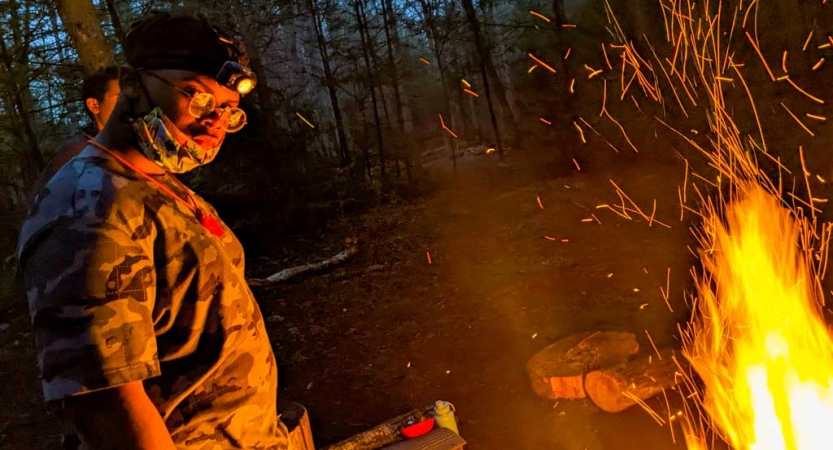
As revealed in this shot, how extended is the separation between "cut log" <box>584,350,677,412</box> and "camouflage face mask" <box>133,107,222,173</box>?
411cm

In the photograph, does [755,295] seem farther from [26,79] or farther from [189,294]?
[26,79]

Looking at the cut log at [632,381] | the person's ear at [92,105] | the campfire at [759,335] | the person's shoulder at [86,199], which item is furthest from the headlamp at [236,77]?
the cut log at [632,381]

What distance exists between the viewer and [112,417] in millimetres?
1398

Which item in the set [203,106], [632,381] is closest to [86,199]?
[203,106]

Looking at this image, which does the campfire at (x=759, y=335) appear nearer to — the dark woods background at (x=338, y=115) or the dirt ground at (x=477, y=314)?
the dirt ground at (x=477, y=314)

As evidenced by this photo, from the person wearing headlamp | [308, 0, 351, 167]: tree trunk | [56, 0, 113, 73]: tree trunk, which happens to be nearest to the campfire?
the person wearing headlamp

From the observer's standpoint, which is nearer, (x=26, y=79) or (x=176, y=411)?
(x=176, y=411)

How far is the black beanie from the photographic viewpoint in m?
1.69

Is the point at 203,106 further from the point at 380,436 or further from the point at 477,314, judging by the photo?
the point at 477,314

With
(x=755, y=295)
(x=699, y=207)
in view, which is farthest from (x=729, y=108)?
(x=755, y=295)

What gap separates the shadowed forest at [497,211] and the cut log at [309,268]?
0.61 ft

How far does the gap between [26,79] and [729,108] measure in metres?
13.3

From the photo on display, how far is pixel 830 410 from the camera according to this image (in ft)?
11.3

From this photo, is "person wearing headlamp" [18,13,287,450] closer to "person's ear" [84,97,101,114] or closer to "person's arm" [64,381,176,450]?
"person's arm" [64,381,176,450]
